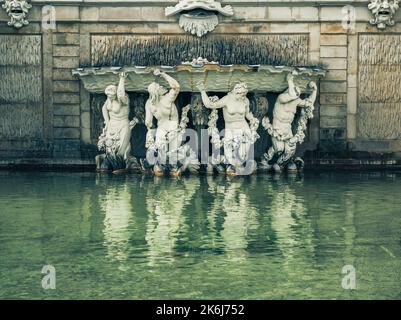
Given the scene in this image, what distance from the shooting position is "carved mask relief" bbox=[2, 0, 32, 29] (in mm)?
22859

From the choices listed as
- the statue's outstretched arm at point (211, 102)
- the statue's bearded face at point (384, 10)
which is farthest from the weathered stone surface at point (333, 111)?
the statue's outstretched arm at point (211, 102)

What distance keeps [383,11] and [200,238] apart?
10.5m

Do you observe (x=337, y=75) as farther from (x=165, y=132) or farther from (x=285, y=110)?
(x=165, y=132)

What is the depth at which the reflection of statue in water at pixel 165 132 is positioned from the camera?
20.8m

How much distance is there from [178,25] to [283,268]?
11.9 m

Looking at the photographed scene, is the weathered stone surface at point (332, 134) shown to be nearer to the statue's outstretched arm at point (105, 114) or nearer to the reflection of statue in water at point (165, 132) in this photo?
the reflection of statue in water at point (165, 132)

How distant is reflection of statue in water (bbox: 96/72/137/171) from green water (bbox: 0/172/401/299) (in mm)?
1618

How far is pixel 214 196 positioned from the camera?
17453mm

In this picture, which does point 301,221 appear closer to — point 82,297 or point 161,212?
point 161,212

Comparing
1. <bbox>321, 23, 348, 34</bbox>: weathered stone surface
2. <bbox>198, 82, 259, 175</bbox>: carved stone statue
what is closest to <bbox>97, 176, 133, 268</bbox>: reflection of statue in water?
<bbox>198, 82, 259, 175</bbox>: carved stone statue

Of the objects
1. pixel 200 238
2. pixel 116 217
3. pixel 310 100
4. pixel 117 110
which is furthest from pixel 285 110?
pixel 200 238

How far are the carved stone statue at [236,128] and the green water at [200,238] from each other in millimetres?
1064
